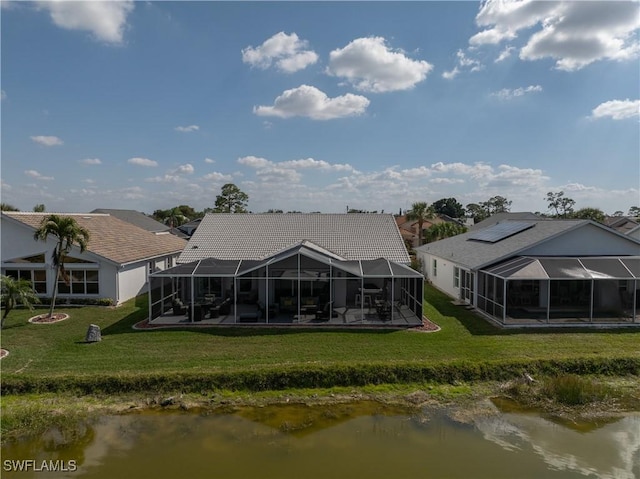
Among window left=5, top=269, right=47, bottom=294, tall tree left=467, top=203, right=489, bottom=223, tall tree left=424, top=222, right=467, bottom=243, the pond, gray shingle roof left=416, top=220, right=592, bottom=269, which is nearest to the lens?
the pond

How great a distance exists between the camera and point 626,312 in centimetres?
1862

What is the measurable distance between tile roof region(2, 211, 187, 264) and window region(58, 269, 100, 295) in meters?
1.34

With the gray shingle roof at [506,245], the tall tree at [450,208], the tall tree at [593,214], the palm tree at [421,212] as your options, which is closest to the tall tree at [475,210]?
the tall tree at [450,208]

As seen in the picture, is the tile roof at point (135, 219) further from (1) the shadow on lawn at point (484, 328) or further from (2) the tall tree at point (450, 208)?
(2) the tall tree at point (450, 208)

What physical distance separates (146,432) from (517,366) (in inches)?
417

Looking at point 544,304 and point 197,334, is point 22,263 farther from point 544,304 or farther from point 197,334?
point 544,304

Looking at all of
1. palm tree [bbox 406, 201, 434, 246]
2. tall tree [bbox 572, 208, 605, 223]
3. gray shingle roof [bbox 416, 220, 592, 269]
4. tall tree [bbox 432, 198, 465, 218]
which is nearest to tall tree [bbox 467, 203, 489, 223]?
tall tree [bbox 432, 198, 465, 218]

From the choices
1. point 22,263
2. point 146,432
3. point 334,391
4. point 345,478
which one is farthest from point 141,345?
point 22,263

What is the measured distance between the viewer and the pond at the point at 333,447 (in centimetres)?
821

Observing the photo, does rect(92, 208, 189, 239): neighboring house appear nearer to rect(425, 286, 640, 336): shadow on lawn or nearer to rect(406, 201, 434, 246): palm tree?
rect(406, 201, 434, 246): palm tree

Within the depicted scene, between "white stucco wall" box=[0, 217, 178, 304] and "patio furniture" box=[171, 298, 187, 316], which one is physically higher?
"white stucco wall" box=[0, 217, 178, 304]

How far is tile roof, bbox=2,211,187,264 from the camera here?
Result: 71.9 feet

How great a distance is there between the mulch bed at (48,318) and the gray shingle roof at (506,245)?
760 inches

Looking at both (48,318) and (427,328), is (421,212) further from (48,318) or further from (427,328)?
(48,318)
